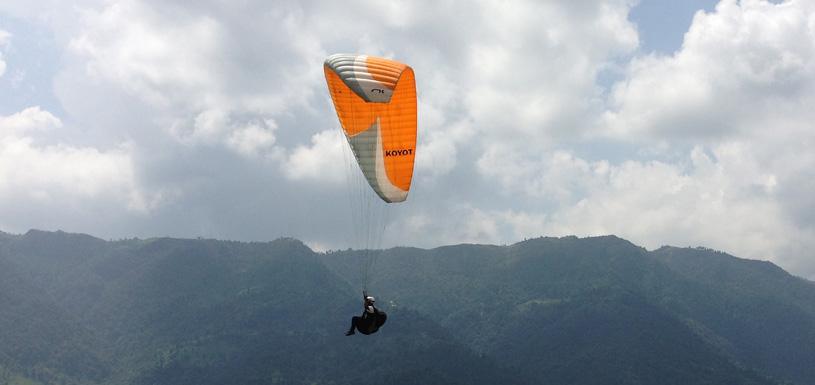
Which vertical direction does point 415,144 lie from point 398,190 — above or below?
above

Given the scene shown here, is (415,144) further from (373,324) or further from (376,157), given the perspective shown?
(373,324)

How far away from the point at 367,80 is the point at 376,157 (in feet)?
17.1

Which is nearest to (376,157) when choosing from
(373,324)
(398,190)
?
(398,190)

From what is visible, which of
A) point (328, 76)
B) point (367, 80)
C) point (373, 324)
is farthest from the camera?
point (328, 76)

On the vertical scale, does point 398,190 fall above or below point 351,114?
below

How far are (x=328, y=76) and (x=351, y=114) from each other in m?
3.19

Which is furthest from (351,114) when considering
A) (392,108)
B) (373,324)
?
(373,324)

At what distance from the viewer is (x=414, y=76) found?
4688cm

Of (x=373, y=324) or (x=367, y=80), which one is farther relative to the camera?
(x=367, y=80)

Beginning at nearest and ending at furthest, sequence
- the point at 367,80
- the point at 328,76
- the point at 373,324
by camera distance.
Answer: the point at 373,324 → the point at 367,80 → the point at 328,76

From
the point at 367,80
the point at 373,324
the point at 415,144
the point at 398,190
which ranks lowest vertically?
the point at 373,324

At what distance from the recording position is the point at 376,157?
47312 mm

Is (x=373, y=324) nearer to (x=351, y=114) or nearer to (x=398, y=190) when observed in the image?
(x=398, y=190)

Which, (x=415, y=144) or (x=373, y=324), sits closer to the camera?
(x=373, y=324)
